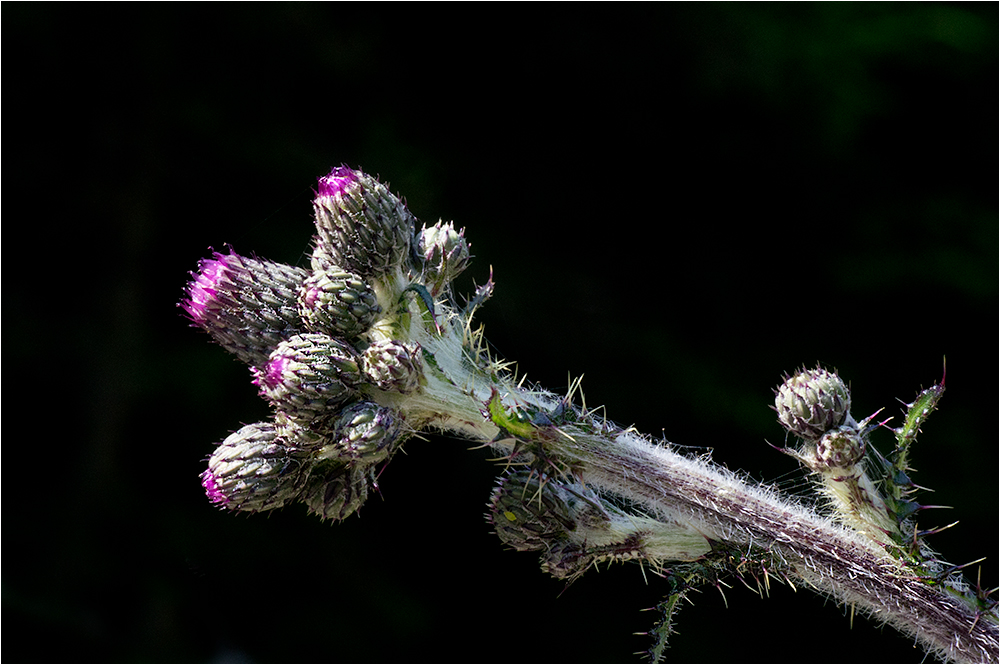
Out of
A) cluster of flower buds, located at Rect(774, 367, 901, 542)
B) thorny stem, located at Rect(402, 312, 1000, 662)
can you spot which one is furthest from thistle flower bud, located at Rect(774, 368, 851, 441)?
thorny stem, located at Rect(402, 312, 1000, 662)

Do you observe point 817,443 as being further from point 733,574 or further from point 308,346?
point 308,346

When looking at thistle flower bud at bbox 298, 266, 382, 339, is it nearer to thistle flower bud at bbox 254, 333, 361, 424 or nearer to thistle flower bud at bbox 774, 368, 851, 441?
thistle flower bud at bbox 254, 333, 361, 424

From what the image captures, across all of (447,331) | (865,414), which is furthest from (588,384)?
(447,331)

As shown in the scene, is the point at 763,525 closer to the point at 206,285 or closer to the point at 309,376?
the point at 309,376

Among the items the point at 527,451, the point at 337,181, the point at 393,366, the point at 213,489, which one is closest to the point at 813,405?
the point at 527,451

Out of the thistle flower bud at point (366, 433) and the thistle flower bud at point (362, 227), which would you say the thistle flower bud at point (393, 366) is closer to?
the thistle flower bud at point (366, 433)

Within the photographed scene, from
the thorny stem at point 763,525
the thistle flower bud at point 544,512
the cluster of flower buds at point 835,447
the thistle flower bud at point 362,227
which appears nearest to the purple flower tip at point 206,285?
the thistle flower bud at point 362,227
